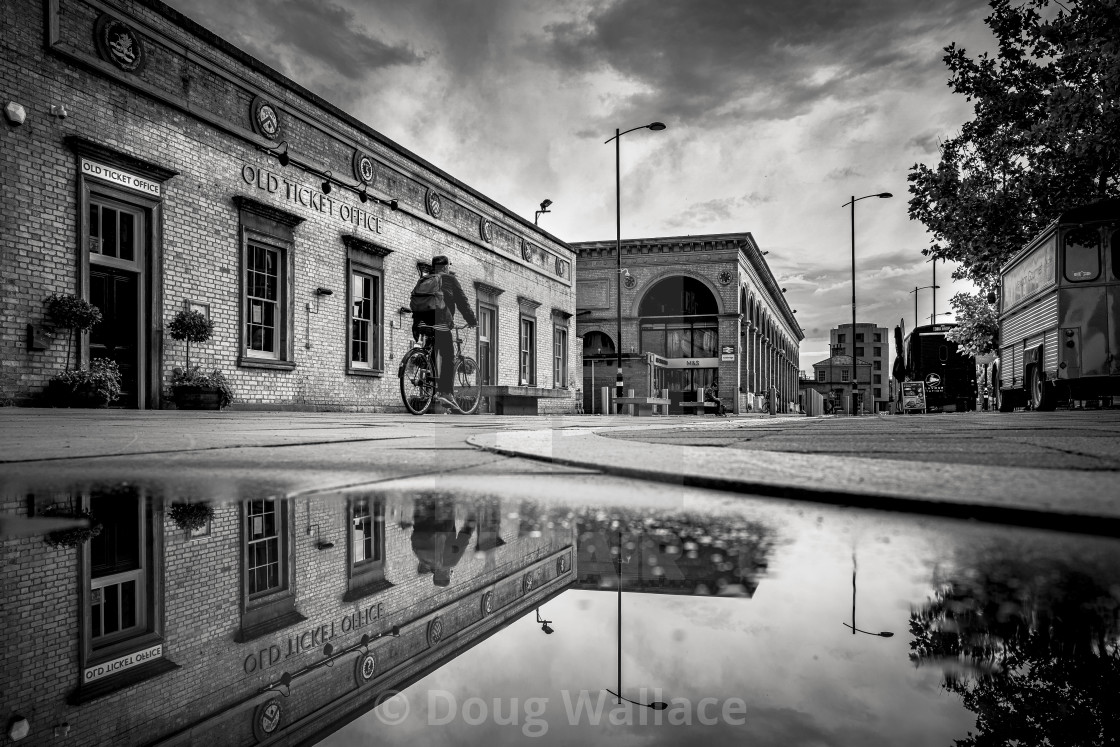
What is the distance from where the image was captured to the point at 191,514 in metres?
1.40

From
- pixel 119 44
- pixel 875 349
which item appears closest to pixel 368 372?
pixel 119 44

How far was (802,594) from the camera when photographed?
0.88 m

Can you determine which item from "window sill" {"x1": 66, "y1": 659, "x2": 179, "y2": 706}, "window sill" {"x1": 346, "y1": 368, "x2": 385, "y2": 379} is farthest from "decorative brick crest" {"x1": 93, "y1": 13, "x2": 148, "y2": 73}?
"window sill" {"x1": 66, "y1": 659, "x2": 179, "y2": 706}

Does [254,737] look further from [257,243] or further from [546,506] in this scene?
[257,243]

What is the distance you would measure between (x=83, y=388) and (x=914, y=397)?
108ft

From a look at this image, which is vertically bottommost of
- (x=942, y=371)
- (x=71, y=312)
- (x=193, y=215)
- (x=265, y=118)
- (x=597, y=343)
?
(x=942, y=371)

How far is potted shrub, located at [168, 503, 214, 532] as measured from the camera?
1304 mm

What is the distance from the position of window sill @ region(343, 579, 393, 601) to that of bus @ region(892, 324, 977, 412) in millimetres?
33080

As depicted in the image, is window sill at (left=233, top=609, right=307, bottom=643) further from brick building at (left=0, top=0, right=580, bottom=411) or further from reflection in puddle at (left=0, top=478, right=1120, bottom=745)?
brick building at (left=0, top=0, right=580, bottom=411)

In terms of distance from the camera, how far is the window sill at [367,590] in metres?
0.95

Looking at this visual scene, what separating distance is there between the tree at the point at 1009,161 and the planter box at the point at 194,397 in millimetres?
Result: 15109

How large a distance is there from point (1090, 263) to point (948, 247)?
562 cm

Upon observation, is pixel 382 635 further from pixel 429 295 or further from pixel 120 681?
pixel 429 295

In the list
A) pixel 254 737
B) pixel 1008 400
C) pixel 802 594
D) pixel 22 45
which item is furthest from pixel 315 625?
pixel 1008 400
